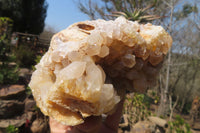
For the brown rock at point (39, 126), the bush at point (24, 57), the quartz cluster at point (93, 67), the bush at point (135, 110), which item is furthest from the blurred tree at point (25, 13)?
the quartz cluster at point (93, 67)

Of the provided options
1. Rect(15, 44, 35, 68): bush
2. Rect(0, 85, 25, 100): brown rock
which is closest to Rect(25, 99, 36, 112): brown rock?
Rect(0, 85, 25, 100): brown rock

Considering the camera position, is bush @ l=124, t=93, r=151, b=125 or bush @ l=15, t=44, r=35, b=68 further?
bush @ l=15, t=44, r=35, b=68

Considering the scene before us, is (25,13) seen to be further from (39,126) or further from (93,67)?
(93,67)

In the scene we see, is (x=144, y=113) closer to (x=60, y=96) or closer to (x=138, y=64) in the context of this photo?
(x=138, y=64)

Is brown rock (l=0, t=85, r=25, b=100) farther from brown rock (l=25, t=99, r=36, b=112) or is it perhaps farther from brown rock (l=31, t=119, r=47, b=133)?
brown rock (l=31, t=119, r=47, b=133)

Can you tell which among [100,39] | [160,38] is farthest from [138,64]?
[100,39]
